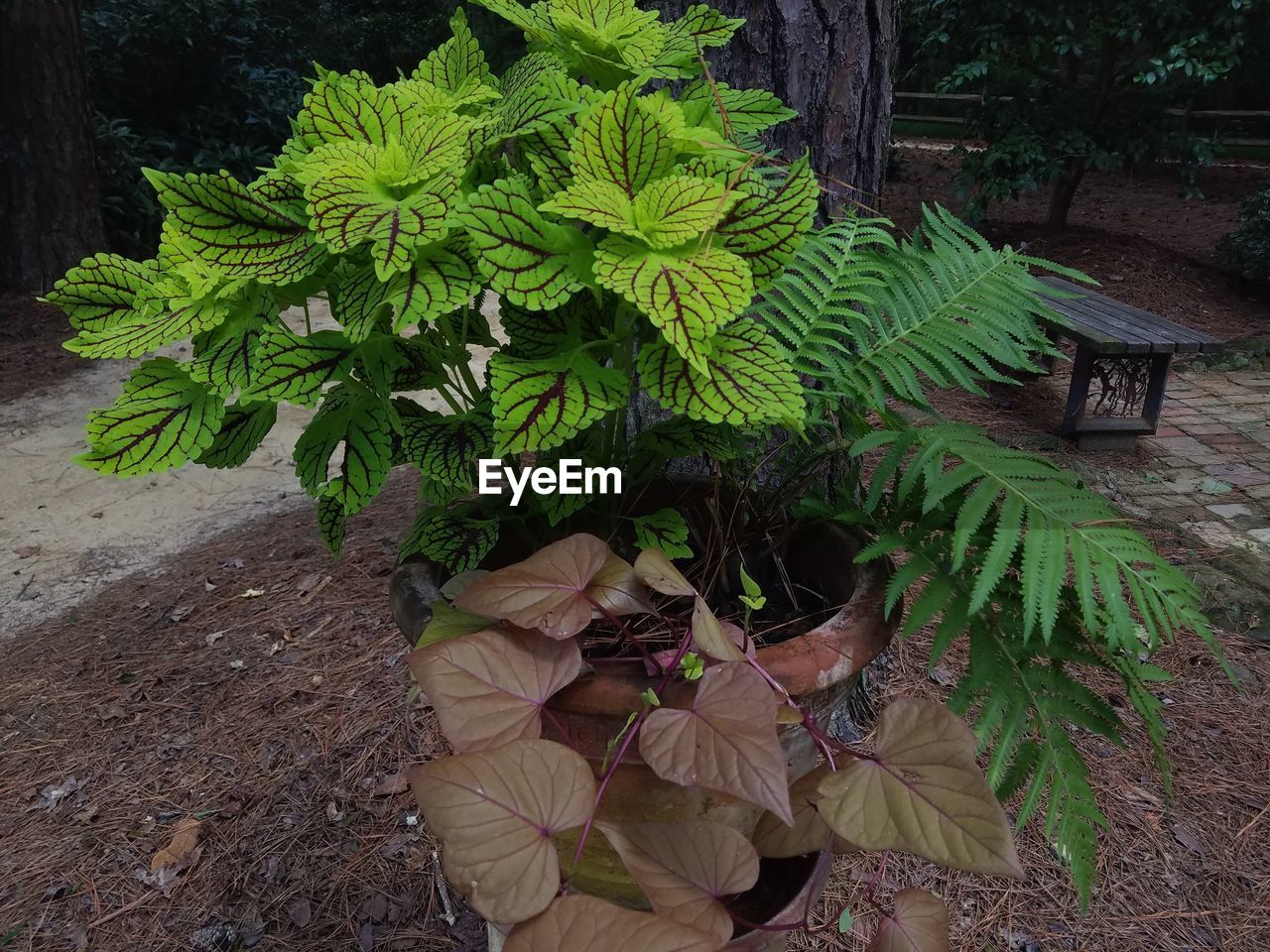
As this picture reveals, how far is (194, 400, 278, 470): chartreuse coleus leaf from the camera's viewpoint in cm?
111

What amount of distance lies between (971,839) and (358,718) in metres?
1.63

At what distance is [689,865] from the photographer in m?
0.85

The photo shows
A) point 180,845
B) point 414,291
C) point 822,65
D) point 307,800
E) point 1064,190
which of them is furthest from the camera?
point 1064,190

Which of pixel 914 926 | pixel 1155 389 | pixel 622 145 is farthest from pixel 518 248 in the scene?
pixel 1155 389

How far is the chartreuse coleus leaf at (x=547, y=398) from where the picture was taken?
896 millimetres

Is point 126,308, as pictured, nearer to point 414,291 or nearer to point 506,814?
point 414,291

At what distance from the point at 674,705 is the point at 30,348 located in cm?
525

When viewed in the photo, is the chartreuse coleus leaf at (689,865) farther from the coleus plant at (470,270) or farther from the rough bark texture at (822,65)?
the rough bark texture at (822,65)

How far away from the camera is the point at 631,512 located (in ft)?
4.43

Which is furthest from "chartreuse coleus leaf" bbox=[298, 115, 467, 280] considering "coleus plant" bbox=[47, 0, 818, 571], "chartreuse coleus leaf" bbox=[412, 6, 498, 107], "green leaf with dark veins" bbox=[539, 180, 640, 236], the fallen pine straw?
the fallen pine straw

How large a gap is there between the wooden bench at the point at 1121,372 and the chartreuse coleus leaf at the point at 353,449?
11.3 ft

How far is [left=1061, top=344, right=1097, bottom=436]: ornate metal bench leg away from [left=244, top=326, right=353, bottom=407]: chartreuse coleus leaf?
145 inches

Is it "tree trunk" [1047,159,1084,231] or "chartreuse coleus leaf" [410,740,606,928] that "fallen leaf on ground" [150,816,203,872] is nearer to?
"chartreuse coleus leaf" [410,740,606,928]

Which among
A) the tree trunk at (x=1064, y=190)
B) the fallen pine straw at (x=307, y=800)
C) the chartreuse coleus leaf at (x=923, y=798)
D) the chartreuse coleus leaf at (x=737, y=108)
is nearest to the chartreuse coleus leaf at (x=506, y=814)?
the chartreuse coleus leaf at (x=923, y=798)
